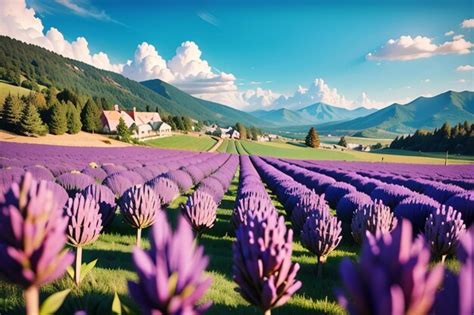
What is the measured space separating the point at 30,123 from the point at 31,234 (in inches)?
3041

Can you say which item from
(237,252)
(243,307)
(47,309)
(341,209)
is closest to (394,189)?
(341,209)

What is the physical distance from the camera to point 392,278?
3.18 ft

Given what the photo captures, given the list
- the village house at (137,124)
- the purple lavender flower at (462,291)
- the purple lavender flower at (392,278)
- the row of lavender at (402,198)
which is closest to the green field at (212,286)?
the purple lavender flower at (392,278)

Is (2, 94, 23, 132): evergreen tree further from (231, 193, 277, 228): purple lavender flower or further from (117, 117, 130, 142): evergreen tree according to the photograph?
(231, 193, 277, 228): purple lavender flower

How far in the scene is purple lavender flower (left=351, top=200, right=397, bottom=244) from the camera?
686cm

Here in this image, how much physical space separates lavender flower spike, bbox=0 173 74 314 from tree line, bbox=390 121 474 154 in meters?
107

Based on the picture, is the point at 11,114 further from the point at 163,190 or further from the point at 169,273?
the point at 169,273

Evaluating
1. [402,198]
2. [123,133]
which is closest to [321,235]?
[402,198]

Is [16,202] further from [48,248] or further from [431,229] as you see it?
[431,229]

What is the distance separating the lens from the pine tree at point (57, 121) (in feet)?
237

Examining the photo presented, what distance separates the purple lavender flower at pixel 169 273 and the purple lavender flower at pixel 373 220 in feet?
20.8

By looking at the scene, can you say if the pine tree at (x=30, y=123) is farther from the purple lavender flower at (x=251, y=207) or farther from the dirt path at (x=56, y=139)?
the purple lavender flower at (x=251, y=207)

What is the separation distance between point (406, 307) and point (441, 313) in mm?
105

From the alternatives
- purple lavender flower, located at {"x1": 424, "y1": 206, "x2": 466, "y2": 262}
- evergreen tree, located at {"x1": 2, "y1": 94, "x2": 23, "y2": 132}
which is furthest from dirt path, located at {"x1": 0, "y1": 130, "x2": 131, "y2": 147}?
purple lavender flower, located at {"x1": 424, "y1": 206, "x2": 466, "y2": 262}
